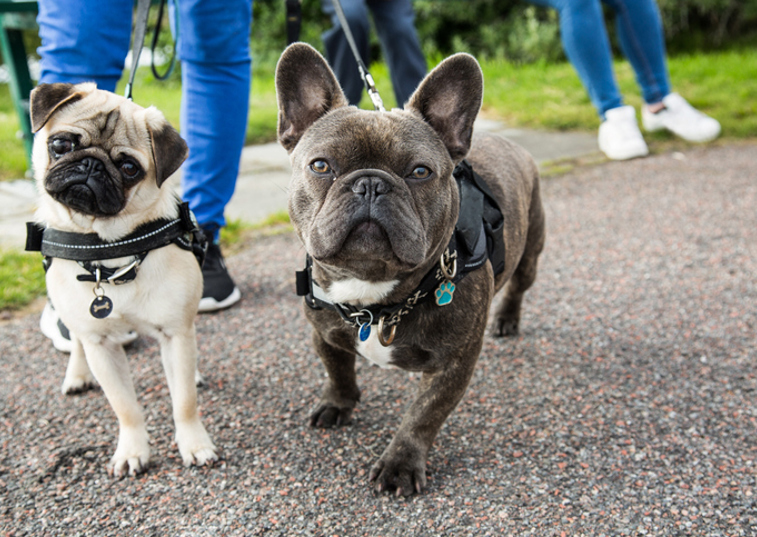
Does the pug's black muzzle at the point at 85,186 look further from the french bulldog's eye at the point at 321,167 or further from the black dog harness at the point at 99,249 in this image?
the french bulldog's eye at the point at 321,167

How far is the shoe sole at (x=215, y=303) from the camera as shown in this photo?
378 cm

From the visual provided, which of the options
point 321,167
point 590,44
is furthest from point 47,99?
point 590,44

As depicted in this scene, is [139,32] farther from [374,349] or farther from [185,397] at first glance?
[374,349]

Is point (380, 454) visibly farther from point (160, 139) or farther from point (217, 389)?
point (160, 139)

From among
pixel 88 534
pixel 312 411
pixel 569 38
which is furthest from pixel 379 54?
pixel 88 534

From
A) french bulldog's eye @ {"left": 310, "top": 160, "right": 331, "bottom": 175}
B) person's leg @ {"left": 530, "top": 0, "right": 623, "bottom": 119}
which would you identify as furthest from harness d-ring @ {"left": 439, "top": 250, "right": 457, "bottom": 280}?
person's leg @ {"left": 530, "top": 0, "right": 623, "bottom": 119}

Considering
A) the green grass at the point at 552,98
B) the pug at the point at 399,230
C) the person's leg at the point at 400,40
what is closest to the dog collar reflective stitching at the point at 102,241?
the pug at the point at 399,230

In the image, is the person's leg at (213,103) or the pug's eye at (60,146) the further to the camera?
the person's leg at (213,103)

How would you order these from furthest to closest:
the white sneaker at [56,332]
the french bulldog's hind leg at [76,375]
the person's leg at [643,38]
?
the person's leg at [643,38], the white sneaker at [56,332], the french bulldog's hind leg at [76,375]

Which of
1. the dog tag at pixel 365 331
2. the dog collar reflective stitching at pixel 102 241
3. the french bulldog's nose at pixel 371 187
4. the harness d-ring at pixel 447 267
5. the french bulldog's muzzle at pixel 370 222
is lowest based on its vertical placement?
the dog tag at pixel 365 331

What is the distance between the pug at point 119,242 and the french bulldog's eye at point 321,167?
1.79 ft

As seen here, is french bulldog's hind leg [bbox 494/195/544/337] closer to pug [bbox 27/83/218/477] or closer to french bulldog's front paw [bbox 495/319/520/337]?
french bulldog's front paw [bbox 495/319/520/337]

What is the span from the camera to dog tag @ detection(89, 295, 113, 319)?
237cm

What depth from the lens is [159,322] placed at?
2.46m
